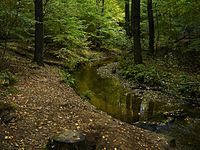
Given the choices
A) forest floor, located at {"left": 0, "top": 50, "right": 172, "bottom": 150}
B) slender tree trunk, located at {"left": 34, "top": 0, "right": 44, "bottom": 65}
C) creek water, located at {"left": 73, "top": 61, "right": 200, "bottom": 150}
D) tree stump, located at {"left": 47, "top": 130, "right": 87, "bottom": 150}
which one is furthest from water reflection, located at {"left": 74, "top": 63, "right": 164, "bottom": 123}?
tree stump, located at {"left": 47, "top": 130, "right": 87, "bottom": 150}

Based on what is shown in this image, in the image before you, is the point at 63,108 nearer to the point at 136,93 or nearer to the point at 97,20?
the point at 136,93

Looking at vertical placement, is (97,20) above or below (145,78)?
above

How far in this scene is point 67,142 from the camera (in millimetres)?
7035

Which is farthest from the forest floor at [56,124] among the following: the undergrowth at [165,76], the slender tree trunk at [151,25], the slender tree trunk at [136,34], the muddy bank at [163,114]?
the slender tree trunk at [151,25]

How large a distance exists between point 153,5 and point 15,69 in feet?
41.4

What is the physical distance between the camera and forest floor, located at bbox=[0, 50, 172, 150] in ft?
26.3

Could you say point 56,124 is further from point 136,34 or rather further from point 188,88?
point 136,34

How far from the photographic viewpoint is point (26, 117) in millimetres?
8945

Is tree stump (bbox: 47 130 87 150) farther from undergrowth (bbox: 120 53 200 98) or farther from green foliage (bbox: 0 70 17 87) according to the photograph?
undergrowth (bbox: 120 53 200 98)

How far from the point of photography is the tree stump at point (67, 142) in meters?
7.04

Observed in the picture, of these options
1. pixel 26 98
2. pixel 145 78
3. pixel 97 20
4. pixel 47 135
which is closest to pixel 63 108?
pixel 26 98

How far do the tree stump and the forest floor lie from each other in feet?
2.24

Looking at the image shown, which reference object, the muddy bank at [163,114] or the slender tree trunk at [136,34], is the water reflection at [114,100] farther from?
the slender tree trunk at [136,34]

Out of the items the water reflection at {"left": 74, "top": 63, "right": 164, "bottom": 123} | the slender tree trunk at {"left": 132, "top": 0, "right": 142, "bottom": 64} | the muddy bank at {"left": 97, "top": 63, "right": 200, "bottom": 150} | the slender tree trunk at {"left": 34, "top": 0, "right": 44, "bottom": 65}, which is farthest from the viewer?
the slender tree trunk at {"left": 132, "top": 0, "right": 142, "bottom": 64}
